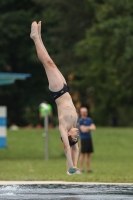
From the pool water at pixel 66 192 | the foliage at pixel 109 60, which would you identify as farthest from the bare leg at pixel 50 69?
the foliage at pixel 109 60

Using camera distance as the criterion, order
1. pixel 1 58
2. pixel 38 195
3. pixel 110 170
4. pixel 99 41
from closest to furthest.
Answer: pixel 38 195 < pixel 110 170 < pixel 99 41 < pixel 1 58

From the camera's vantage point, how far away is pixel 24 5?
194 feet

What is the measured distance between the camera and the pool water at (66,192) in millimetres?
11008

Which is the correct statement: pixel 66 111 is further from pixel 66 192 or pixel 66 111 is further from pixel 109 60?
pixel 109 60

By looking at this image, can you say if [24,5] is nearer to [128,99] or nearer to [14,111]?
[14,111]

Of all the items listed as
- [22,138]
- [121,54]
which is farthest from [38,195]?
[121,54]

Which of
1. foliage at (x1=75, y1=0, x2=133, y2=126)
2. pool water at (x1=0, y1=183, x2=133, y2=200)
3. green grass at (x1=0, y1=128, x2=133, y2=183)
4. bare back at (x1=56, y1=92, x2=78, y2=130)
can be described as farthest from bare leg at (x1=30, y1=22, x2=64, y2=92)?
foliage at (x1=75, y1=0, x2=133, y2=126)

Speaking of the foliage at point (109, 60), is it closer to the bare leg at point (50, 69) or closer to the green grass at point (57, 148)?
the green grass at point (57, 148)

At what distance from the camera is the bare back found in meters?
13.2

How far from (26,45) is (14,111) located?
4.84 meters

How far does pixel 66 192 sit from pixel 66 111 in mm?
1908

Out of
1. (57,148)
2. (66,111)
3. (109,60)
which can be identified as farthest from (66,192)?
(109,60)

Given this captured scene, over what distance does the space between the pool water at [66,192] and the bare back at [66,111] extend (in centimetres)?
106

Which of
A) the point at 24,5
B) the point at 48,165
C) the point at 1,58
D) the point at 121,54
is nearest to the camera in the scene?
the point at 48,165
